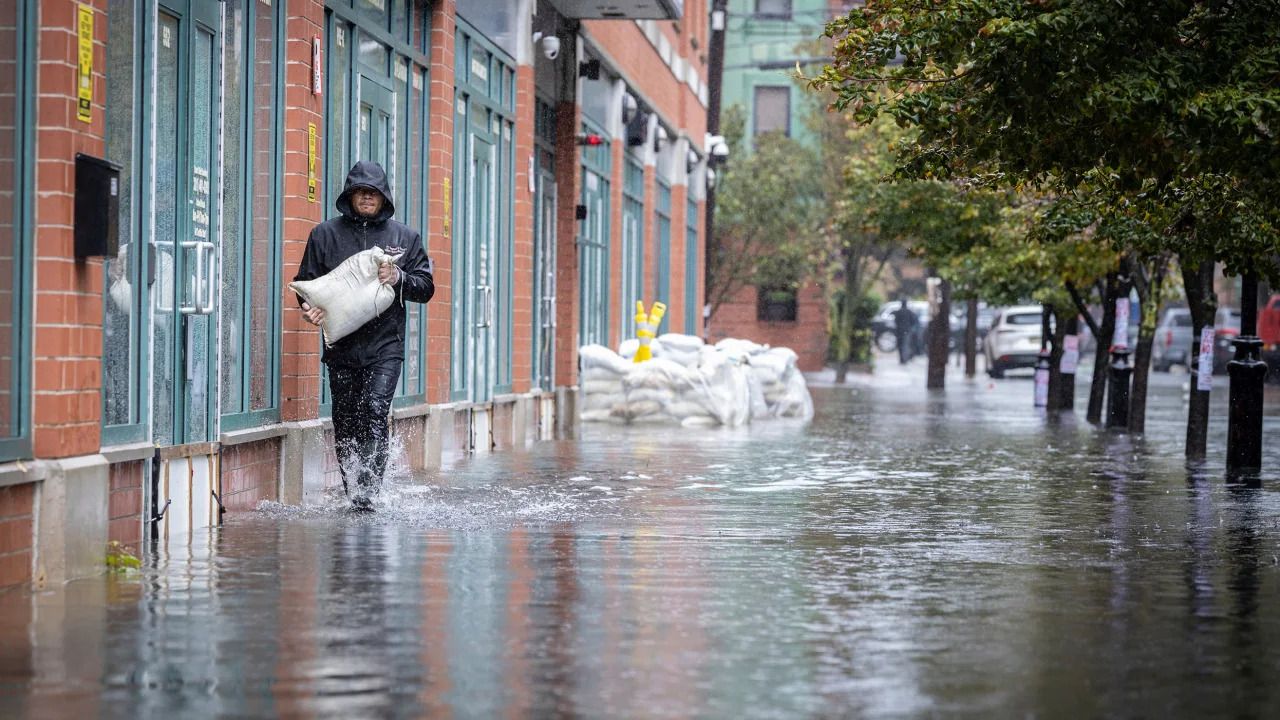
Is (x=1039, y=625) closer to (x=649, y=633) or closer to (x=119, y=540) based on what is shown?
(x=649, y=633)

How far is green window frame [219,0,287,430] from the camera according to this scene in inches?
476

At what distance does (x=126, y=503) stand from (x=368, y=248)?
8.88ft

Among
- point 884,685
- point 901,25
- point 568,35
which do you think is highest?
point 568,35

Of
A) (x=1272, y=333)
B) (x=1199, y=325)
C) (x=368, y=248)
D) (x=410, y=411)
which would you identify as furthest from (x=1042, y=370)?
(x=368, y=248)

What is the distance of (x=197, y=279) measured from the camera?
10.7 m

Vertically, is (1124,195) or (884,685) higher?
(1124,195)

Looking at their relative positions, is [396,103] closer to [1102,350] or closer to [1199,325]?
[1199,325]

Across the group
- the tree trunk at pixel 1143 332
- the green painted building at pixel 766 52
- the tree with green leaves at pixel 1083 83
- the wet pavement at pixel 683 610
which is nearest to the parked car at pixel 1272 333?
the tree trunk at pixel 1143 332

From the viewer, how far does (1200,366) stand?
1964cm

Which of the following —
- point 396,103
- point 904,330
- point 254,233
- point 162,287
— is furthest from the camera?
point 904,330

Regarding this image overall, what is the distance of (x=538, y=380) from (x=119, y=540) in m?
13.2

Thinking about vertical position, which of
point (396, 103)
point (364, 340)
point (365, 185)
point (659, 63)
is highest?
point (659, 63)

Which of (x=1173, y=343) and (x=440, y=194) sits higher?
(x=440, y=194)

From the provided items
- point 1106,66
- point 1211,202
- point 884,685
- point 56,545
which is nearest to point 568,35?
point 1211,202
